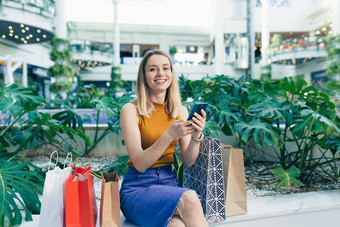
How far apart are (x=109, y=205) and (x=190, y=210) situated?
14.0 inches

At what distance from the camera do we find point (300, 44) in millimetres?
16922

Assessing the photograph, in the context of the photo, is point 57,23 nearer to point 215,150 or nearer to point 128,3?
point 215,150

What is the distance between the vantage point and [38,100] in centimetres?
227

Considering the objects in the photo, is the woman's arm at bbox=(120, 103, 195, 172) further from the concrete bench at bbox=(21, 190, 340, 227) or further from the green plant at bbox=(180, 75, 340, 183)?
the green plant at bbox=(180, 75, 340, 183)

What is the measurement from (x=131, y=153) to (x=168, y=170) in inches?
10.0

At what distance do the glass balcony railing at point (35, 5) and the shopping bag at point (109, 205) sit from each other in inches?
408

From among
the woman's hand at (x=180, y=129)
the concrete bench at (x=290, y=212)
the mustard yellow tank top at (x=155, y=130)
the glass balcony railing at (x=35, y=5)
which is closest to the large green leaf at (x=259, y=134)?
the concrete bench at (x=290, y=212)

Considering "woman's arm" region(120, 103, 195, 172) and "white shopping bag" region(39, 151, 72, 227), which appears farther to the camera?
"woman's arm" region(120, 103, 195, 172)

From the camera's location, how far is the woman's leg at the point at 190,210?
1238 mm

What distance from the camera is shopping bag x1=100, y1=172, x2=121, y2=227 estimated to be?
1192 mm

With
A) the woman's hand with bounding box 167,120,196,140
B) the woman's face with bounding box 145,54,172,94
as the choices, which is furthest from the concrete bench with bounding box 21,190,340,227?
the woman's face with bounding box 145,54,172,94

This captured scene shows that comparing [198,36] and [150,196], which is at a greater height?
[198,36]

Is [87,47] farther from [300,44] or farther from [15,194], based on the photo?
[15,194]

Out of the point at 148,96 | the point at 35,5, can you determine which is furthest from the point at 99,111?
the point at 35,5
